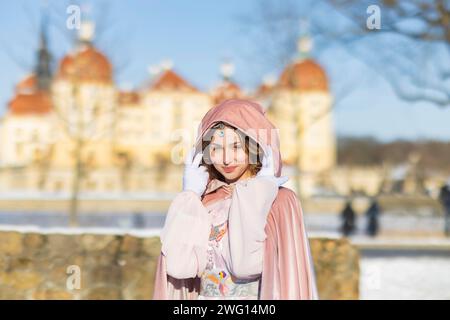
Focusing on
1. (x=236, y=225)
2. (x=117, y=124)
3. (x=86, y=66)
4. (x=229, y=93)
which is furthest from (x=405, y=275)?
(x=117, y=124)

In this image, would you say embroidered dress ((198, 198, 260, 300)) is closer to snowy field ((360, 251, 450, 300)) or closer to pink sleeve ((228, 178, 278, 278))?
pink sleeve ((228, 178, 278, 278))

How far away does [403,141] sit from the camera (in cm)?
6088

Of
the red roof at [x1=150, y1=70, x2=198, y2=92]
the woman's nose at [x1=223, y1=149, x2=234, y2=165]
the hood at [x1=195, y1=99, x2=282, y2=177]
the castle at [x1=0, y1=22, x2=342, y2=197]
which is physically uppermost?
the red roof at [x1=150, y1=70, x2=198, y2=92]

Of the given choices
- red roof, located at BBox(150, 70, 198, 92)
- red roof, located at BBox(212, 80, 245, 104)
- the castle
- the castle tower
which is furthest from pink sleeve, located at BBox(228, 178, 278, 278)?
red roof, located at BBox(150, 70, 198, 92)

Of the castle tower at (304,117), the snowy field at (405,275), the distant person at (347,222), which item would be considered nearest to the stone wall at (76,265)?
the snowy field at (405,275)

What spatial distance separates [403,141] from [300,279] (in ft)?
199

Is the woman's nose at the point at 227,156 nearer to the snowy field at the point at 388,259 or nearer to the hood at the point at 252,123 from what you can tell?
the hood at the point at 252,123

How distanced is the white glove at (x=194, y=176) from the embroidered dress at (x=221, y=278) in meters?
0.15

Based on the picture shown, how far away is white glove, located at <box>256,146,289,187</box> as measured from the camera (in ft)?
7.79

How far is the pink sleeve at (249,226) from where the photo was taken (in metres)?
2.28

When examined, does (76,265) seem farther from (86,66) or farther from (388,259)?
(86,66)

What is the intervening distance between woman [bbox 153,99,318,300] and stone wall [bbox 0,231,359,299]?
3.50m
